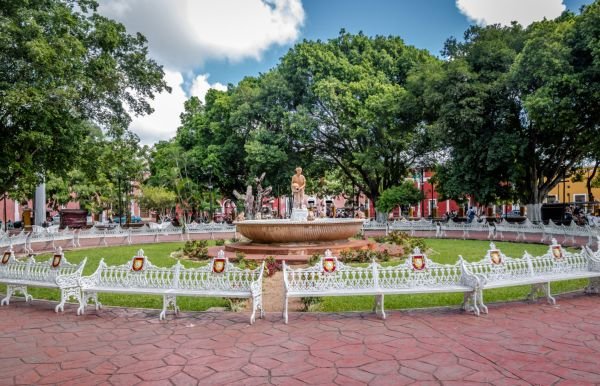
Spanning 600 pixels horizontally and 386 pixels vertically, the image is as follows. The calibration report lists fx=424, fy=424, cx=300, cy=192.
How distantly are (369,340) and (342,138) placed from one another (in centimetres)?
2371

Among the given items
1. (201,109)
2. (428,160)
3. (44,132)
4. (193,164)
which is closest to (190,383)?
(44,132)

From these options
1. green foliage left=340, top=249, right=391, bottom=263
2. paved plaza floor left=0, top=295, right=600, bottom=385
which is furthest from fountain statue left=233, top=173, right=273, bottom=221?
paved plaza floor left=0, top=295, right=600, bottom=385

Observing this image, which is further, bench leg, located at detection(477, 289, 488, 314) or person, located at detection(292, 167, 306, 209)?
person, located at detection(292, 167, 306, 209)

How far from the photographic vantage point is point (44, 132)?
13617 mm

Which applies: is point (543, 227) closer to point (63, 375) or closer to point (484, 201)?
point (484, 201)

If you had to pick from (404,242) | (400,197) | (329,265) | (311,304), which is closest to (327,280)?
(329,265)

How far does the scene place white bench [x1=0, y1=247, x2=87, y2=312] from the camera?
734 cm

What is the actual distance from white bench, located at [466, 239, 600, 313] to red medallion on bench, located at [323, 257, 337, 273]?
2.31 meters

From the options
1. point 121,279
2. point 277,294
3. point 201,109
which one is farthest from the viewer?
point 201,109

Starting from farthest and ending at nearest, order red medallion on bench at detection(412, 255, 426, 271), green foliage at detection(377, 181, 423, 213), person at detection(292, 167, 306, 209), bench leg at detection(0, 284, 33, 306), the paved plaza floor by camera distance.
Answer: green foliage at detection(377, 181, 423, 213) < person at detection(292, 167, 306, 209) < bench leg at detection(0, 284, 33, 306) < red medallion on bench at detection(412, 255, 426, 271) < the paved plaza floor

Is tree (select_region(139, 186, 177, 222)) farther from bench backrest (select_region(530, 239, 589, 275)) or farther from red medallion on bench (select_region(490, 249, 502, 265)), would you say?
bench backrest (select_region(530, 239, 589, 275))

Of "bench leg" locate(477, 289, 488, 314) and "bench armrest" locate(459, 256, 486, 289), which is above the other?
"bench armrest" locate(459, 256, 486, 289)

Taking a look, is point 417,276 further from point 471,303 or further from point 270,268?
point 270,268

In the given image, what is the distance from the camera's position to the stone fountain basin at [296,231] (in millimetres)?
13250
